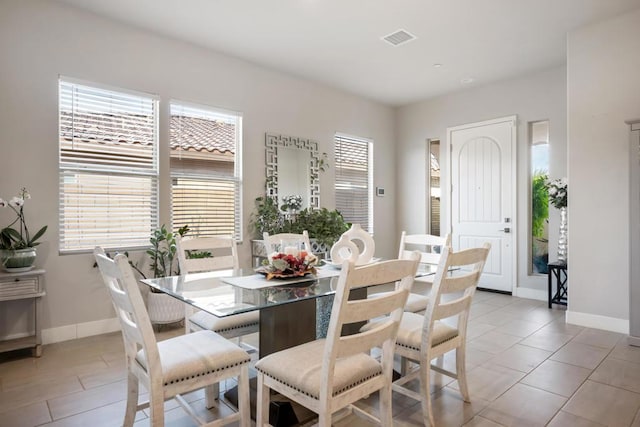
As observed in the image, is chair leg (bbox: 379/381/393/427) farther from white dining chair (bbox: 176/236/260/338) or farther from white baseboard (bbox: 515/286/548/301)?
white baseboard (bbox: 515/286/548/301)

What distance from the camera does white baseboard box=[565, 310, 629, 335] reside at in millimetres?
3600

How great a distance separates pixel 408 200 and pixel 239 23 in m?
3.97

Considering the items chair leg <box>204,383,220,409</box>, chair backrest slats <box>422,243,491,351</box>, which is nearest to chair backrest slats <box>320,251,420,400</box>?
chair backrest slats <box>422,243,491,351</box>

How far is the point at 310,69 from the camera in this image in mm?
4879

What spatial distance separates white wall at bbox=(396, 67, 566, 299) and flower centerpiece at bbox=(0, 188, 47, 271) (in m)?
5.09

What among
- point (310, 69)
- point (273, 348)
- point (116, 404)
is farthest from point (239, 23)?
point (116, 404)

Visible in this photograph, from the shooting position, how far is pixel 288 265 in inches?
Answer: 88.6

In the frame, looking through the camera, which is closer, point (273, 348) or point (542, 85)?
point (273, 348)

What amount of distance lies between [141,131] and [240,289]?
258 centimetres

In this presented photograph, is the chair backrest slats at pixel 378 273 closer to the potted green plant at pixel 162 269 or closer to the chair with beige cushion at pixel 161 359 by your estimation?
the chair with beige cushion at pixel 161 359

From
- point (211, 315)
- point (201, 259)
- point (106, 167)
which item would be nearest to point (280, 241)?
point (201, 259)

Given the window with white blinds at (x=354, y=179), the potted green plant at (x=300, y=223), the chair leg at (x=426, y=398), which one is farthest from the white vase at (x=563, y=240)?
the chair leg at (x=426, y=398)

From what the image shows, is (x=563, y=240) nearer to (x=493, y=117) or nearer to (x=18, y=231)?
(x=493, y=117)

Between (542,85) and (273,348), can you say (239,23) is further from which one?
(542,85)
